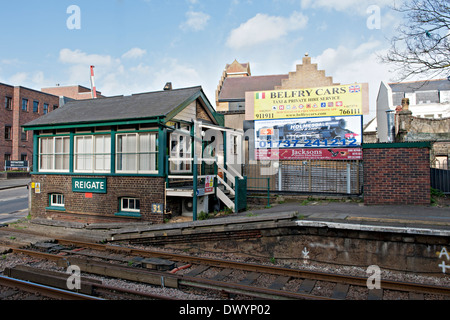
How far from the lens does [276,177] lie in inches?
607

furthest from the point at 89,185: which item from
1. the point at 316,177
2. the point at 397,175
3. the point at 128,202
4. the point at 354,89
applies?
the point at 354,89

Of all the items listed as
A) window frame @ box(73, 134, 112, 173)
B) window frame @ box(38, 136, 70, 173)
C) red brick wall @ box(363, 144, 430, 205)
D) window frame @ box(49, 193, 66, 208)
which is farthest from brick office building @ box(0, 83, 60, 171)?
red brick wall @ box(363, 144, 430, 205)

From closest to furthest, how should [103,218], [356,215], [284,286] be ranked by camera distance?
[284,286] < [356,215] < [103,218]

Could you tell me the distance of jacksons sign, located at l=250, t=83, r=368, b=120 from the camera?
16.1m

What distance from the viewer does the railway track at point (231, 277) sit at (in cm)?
611

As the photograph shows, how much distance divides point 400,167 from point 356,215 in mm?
2640

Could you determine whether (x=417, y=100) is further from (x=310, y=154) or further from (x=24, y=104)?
(x=24, y=104)

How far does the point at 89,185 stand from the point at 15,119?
36.6m

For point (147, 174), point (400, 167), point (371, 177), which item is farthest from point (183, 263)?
point (400, 167)

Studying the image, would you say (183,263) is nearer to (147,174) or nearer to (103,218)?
(147,174)

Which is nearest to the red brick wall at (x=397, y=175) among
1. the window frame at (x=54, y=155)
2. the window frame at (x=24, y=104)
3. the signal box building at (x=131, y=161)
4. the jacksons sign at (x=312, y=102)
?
the signal box building at (x=131, y=161)

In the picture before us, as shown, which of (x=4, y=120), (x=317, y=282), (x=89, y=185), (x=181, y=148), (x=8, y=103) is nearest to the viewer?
(x=317, y=282)

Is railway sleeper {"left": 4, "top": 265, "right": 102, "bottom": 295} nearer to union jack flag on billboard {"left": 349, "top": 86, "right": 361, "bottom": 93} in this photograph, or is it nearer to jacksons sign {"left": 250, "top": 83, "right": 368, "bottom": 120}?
jacksons sign {"left": 250, "top": 83, "right": 368, "bottom": 120}

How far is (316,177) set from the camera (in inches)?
566
